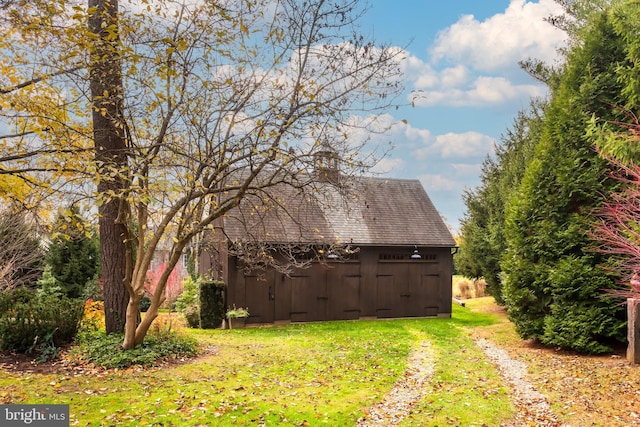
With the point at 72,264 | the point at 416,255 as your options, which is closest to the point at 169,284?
the point at 72,264

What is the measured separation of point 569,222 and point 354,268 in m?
7.44

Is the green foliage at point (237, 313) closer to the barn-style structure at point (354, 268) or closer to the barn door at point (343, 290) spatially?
the barn-style structure at point (354, 268)

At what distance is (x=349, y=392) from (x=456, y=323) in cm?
990

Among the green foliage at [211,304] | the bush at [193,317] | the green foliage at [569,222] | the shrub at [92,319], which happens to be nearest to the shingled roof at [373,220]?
the green foliage at [211,304]

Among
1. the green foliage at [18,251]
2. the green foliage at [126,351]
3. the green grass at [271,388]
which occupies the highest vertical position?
the green foliage at [18,251]

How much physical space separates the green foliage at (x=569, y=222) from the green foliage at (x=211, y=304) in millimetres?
8334

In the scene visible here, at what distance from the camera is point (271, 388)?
25.5 feet

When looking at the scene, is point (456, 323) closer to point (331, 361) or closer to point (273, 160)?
point (331, 361)

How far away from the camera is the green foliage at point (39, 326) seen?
9344 mm

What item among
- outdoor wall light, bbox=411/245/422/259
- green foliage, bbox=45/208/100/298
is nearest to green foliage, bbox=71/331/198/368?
outdoor wall light, bbox=411/245/422/259

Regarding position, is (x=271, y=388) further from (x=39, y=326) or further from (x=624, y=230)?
(x=624, y=230)

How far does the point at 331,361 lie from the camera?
9977 mm

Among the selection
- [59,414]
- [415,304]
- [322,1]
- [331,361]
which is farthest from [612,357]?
[59,414]

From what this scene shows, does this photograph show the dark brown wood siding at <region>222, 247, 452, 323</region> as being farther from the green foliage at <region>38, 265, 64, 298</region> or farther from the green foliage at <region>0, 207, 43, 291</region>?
the green foliage at <region>0, 207, 43, 291</region>
